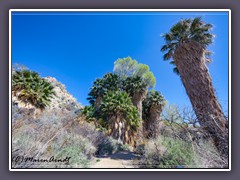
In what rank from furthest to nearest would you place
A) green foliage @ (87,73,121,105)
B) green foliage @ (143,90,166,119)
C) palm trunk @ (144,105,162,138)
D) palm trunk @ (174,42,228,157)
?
1. green foliage @ (143,90,166,119)
2. green foliage @ (87,73,121,105)
3. palm trunk @ (144,105,162,138)
4. palm trunk @ (174,42,228,157)

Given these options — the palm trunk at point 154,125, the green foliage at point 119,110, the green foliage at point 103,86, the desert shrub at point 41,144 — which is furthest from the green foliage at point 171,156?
the green foliage at point 103,86

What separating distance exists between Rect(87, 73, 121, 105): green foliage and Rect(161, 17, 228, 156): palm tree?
7116mm

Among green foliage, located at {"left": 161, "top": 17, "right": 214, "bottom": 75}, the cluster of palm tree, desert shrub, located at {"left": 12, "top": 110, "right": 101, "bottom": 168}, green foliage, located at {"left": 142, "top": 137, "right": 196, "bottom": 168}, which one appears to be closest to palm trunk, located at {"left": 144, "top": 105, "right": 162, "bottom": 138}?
the cluster of palm tree

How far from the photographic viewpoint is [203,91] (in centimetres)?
534

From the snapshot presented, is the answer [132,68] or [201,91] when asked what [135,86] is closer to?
[132,68]

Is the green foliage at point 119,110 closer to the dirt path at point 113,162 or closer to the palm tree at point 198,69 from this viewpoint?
the palm tree at point 198,69

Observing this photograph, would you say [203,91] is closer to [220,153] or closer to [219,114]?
[219,114]

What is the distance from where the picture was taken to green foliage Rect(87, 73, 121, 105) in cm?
1366

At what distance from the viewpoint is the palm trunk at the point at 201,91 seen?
4.38 m

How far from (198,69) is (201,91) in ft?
2.43

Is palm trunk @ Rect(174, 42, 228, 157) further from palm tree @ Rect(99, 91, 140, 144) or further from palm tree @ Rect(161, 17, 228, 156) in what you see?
palm tree @ Rect(99, 91, 140, 144)

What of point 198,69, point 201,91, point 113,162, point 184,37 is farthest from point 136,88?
point 113,162
